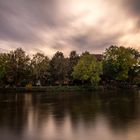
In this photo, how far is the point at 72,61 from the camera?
99875 mm

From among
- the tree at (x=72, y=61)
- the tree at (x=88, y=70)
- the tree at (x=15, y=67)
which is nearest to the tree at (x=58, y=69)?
the tree at (x=72, y=61)

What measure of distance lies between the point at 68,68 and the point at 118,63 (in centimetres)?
1572

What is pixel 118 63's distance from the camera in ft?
317

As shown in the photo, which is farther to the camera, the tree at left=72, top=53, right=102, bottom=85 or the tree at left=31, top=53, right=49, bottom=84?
the tree at left=31, top=53, right=49, bottom=84

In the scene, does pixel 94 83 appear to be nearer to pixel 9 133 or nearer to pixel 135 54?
pixel 135 54

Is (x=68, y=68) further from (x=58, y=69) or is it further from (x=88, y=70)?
(x=88, y=70)

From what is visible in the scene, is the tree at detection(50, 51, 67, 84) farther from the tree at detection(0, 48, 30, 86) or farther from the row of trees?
the tree at detection(0, 48, 30, 86)

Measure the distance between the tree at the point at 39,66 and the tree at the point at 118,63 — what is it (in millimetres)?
19223

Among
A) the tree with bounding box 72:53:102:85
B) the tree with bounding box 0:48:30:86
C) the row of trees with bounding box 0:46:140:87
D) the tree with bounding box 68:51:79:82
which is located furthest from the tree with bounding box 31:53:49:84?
the tree with bounding box 72:53:102:85

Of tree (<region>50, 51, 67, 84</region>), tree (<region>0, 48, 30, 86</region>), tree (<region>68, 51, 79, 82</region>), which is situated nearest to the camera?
tree (<region>0, 48, 30, 86</region>)

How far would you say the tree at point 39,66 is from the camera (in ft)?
288

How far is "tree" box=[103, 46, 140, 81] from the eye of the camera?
96.8 m

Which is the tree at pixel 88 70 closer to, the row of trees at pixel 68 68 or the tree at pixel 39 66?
the row of trees at pixel 68 68

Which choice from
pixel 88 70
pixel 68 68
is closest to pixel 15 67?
pixel 68 68
